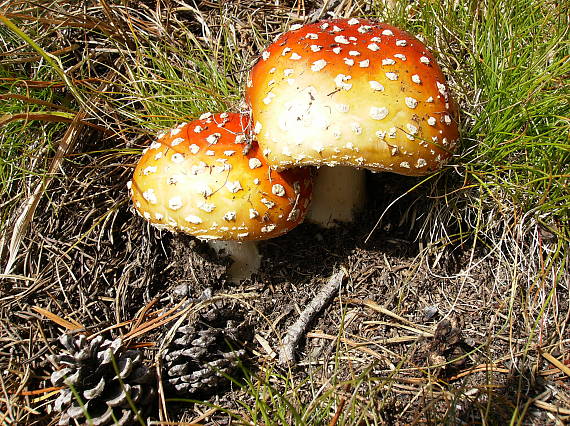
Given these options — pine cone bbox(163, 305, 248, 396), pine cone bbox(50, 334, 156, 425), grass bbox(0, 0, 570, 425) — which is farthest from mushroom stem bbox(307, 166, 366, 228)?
pine cone bbox(50, 334, 156, 425)

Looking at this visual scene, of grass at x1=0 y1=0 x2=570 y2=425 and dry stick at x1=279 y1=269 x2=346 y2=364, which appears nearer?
grass at x1=0 y1=0 x2=570 y2=425

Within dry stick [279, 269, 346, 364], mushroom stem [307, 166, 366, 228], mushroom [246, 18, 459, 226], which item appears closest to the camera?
mushroom [246, 18, 459, 226]

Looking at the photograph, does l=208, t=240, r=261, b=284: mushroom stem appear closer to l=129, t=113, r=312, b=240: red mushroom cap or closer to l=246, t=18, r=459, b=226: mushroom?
l=129, t=113, r=312, b=240: red mushroom cap

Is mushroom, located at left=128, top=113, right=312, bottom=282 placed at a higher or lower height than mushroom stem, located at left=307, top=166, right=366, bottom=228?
higher

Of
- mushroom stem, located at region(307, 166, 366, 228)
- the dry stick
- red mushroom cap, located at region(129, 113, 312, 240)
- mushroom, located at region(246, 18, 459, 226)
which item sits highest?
mushroom, located at region(246, 18, 459, 226)

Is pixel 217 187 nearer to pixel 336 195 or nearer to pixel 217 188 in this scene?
pixel 217 188

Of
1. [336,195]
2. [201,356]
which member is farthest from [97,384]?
[336,195]

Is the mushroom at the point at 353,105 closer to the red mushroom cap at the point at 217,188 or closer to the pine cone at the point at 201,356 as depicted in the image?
the red mushroom cap at the point at 217,188
